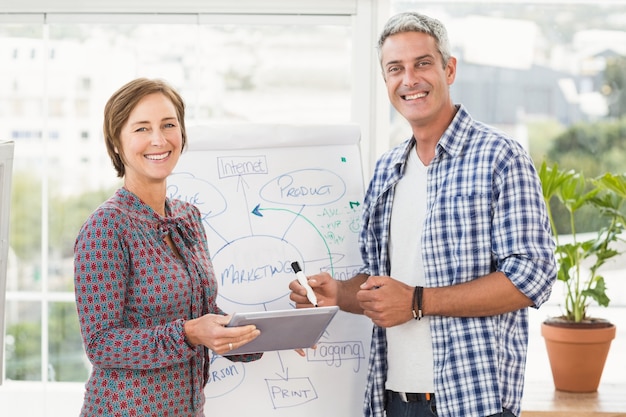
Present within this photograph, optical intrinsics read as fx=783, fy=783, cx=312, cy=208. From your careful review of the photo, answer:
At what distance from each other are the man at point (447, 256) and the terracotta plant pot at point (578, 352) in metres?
1.33

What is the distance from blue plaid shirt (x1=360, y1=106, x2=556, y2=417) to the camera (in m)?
1.92

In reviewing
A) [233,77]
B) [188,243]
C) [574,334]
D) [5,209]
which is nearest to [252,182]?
[188,243]

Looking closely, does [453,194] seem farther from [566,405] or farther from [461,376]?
[566,405]

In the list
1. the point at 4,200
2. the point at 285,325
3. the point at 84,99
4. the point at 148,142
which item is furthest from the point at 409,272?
the point at 84,99

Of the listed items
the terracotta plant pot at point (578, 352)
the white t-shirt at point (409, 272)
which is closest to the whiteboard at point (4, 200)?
the white t-shirt at point (409, 272)

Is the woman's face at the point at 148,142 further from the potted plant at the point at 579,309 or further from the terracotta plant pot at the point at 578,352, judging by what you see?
the terracotta plant pot at the point at 578,352

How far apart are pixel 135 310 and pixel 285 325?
1.16 feet

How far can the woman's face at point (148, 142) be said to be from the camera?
1.89 m

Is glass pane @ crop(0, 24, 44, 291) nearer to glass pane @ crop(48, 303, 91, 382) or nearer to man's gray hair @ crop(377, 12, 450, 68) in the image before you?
glass pane @ crop(48, 303, 91, 382)

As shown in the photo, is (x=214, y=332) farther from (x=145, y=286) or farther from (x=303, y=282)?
(x=303, y=282)

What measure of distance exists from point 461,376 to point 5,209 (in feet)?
3.77

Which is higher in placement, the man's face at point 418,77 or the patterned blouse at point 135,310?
the man's face at point 418,77

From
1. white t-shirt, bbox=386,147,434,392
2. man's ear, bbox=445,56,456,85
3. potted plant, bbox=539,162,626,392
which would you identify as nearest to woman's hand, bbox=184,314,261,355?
white t-shirt, bbox=386,147,434,392

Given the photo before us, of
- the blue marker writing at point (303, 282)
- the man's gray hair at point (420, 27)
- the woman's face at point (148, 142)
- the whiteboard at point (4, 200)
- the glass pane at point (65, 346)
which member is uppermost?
the man's gray hair at point (420, 27)
